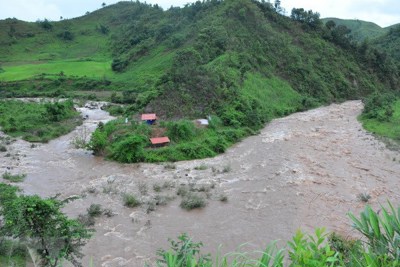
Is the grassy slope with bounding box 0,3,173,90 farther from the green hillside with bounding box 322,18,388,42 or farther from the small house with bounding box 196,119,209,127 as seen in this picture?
the green hillside with bounding box 322,18,388,42

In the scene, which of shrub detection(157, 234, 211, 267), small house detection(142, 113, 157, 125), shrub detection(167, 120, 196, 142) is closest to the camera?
shrub detection(157, 234, 211, 267)

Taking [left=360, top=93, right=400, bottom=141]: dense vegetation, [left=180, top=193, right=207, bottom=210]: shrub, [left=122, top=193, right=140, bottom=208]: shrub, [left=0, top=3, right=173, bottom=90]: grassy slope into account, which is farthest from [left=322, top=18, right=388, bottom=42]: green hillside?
[left=122, top=193, right=140, bottom=208]: shrub

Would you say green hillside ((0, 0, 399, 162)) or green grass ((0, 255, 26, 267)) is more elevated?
green hillside ((0, 0, 399, 162))

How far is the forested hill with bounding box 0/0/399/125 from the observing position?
91.6ft

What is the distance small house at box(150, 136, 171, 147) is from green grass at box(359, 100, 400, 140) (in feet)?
47.4

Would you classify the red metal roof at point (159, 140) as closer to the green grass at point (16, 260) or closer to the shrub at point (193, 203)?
the shrub at point (193, 203)

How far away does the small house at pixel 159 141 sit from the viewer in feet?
68.8

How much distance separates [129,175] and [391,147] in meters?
15.2

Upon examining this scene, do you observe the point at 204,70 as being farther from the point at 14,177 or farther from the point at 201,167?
the point at 14,177

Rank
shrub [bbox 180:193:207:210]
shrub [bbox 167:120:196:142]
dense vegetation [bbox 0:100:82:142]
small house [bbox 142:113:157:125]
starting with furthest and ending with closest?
dense vegetation [bbox 0:100:82:142] < small house [bbox 142:113:157:125] < shrub [bbox 167:120:196:142] < shrub [bbox 180:193:207:210]

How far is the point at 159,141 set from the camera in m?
21.1

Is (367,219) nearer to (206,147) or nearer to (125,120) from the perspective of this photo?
(206,147)

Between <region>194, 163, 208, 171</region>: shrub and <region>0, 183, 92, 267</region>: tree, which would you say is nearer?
<region>0, 183, 92, 267</region>: tree

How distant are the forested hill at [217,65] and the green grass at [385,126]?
7.05 m
